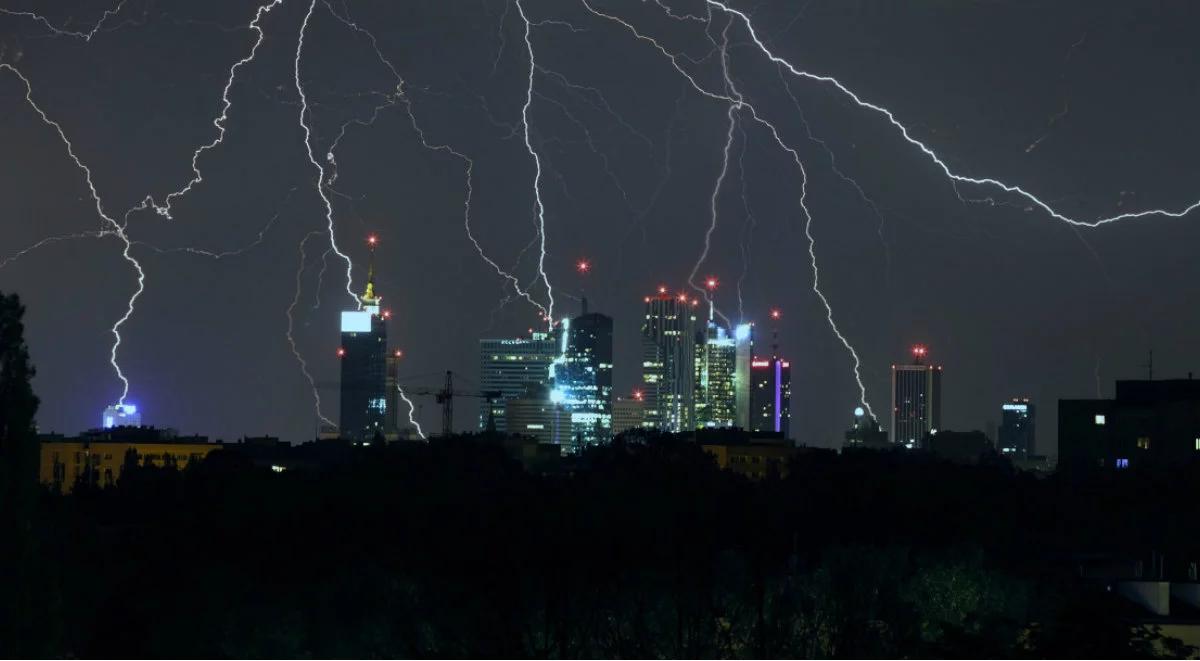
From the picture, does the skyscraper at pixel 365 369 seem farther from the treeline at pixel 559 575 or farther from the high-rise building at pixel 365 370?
the treeline at pixel 559 575

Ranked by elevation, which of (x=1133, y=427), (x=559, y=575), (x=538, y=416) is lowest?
(x=559, y=575)

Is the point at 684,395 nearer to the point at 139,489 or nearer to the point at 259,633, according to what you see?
the point at 139,489

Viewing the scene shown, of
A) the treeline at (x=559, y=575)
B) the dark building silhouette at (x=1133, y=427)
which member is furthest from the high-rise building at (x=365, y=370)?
the treeline at (x=559, y=575)

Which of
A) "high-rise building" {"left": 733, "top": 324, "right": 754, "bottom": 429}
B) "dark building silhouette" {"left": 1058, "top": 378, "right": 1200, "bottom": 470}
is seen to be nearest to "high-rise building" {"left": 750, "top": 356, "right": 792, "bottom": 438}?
"high-rise building" {"left": 733, "top": 324, "right": 754, "bottom": 429}

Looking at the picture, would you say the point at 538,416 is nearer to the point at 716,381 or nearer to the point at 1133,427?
the point at 716,381

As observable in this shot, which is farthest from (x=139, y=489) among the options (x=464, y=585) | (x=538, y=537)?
(x=464, y=585)

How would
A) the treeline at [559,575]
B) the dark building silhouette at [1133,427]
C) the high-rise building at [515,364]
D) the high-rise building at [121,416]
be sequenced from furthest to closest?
the high-rise building at [515,364] → the high-rise building at [121,416] → the dark building silhouette at [1133,427] → the treeline at [559,575]

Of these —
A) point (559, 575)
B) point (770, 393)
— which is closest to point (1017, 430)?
point (770, 393)
